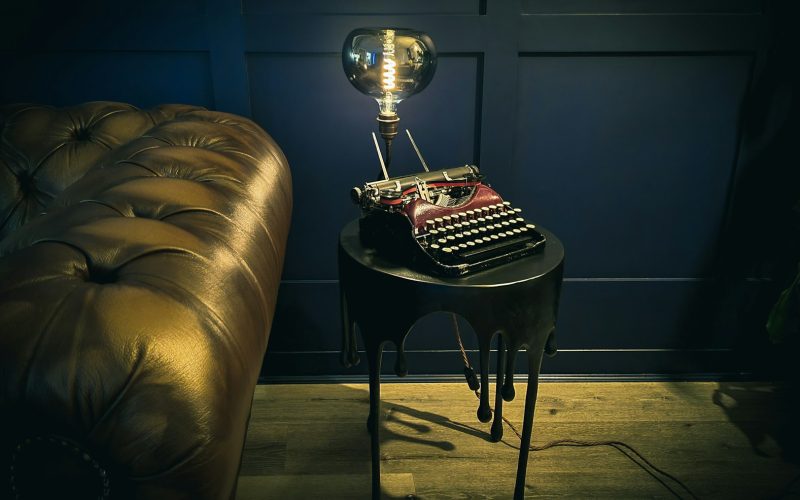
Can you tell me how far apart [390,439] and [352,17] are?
1.38 metres

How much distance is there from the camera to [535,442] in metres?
1.91

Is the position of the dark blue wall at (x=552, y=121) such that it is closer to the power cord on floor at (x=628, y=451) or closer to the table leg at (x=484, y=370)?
the power cord on floor at (x=628, y=451)

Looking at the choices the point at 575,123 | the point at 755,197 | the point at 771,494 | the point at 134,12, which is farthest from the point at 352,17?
the point at 771,494

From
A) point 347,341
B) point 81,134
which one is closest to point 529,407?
point 347,341

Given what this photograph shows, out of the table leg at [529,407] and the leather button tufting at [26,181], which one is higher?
the leather button tufting at [26,181]

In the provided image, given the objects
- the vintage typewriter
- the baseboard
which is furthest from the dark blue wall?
the vintage typewriter

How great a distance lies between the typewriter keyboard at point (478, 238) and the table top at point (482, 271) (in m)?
0.02

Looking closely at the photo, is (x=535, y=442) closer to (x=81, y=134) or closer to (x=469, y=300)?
(x=469, y=300)

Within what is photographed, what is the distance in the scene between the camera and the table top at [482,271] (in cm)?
130

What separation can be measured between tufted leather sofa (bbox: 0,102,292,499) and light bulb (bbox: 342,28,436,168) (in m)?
0.75

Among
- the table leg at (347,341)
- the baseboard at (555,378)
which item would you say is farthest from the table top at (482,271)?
the baseboard at (555,378)

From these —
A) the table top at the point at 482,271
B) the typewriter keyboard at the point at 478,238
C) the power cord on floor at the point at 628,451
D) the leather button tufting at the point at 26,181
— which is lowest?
the power cord on floor at the point at 628,451

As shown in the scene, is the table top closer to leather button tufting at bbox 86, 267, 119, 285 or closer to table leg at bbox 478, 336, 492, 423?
table leg at bbox 478, 336, 492, 423

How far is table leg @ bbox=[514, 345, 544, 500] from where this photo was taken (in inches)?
56.1
